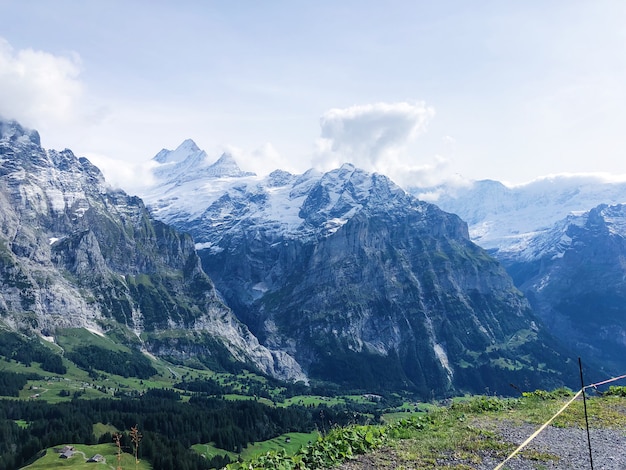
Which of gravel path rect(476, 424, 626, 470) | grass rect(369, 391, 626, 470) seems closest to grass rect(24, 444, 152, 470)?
grass rect(369, 391, 626, 470)

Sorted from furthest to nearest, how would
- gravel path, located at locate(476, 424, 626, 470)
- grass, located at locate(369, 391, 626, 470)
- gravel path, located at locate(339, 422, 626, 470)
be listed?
grass, located at locate(369, 391, 626, 470) < gravel path, located at locate(476, 424, 626, 470) < gravel path, located at locate(339, 422, 626, 470)

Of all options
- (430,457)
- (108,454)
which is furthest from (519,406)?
(108,454)

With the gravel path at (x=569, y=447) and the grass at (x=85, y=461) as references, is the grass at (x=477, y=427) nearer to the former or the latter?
the gravel path at (x=569, y=447)

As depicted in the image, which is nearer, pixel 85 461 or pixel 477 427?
pixel 477 427

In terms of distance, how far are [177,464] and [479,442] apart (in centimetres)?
13508

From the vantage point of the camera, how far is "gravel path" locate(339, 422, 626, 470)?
23.7 metres

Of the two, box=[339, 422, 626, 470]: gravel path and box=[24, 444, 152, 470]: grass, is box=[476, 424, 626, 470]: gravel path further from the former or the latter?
box=[24, 444, 152, 470]: grass

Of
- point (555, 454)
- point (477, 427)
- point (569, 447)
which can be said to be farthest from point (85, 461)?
point (555, 454)

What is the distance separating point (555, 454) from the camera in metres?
25.1

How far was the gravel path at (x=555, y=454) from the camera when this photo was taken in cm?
2366

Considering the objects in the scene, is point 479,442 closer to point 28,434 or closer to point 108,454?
point 108,454

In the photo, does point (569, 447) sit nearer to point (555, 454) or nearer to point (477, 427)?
point (555, 454)

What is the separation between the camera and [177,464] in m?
A: 141

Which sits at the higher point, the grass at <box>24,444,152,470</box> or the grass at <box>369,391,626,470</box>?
the grass at <box>369,391,626,470</box>
